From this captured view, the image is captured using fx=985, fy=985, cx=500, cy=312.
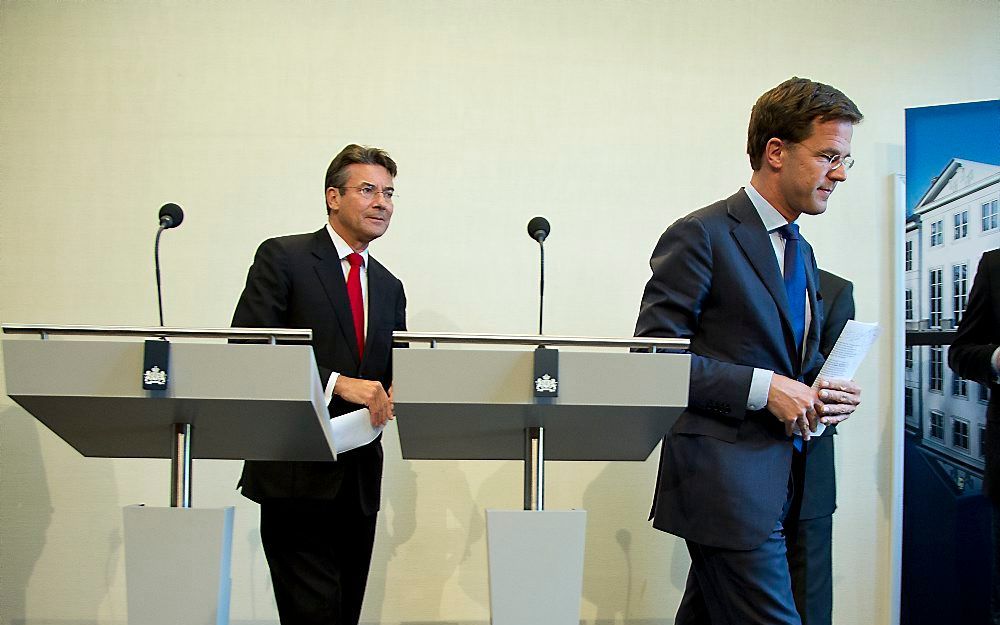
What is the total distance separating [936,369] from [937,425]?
221 millimetres

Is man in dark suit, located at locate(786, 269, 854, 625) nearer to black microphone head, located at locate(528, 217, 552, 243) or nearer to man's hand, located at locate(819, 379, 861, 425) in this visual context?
Answer: man's hand, located at locate(819, 379, 861, 425)

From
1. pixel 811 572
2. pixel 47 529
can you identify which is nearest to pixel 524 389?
pixel 811 572

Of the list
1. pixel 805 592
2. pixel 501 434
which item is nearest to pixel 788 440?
pixel 501 434

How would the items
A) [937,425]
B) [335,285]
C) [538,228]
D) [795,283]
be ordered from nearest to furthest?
[795,283]
[538,228]
[335,285]
[937,425]

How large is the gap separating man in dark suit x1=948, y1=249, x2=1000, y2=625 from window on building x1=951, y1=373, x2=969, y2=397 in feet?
0.38

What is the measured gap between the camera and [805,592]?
130 inches

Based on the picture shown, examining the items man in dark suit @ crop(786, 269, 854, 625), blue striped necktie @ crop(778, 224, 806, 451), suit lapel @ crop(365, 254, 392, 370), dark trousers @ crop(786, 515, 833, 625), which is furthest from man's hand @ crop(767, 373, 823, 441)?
suit lapel @ crop(365, 254, 392, 370)

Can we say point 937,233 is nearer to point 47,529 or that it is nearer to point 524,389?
point 524,389

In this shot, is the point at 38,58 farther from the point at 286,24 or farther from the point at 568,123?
the point at 568,123

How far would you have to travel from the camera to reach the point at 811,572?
3.30m

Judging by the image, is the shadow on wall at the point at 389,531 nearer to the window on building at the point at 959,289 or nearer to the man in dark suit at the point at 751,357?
the man in dark suit at the point at 751,357

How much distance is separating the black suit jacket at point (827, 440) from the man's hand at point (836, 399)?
0.80 m

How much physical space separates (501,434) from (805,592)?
169 cm

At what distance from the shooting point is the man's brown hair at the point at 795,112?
8.05 ft
